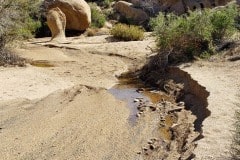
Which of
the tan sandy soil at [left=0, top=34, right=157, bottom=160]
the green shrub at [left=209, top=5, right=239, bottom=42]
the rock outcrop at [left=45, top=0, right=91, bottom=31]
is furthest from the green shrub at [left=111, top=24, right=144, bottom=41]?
the green shrub at [left=209, top=5, right=239, bottom=42]

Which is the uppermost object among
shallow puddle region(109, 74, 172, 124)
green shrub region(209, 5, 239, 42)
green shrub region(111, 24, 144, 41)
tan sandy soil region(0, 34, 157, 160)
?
green shrub region(209, 5, 239, 42)

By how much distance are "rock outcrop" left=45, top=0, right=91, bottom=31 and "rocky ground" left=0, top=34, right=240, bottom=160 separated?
6241 mm

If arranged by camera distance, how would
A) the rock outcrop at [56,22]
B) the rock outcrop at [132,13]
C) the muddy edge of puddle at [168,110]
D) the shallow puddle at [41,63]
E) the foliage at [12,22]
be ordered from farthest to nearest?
the rock outcrop at [132,13] < the rock outcrop at [56,22] < the shallow puddle at [41,63] < the foliage at [12,22] < the muddy edge of puddle at [168,110]

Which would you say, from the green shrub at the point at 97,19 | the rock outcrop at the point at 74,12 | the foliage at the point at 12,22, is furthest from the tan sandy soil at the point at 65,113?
the green shrub at the point at 97,19

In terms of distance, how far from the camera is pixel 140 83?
15.5 metres

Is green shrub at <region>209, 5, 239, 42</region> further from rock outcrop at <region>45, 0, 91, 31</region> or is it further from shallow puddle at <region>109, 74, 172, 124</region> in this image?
rock outcrop at <region>45, 0, 91, 31</region>

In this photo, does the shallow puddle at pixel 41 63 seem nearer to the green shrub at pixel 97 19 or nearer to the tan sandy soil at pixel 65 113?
the tan sandy soil at pixel 65 113

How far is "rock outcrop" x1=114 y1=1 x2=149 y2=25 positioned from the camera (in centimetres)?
2612

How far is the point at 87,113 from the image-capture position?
38.0 feet

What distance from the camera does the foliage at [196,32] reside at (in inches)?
627

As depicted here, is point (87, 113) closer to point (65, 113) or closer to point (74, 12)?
point (65, 113)

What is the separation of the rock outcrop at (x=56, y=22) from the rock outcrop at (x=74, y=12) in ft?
5.21

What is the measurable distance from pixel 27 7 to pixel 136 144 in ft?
33.6

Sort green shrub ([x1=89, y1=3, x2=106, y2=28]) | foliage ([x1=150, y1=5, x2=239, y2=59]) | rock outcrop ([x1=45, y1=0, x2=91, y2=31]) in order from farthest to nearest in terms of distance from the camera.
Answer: green shrub ([x1=89, y1=3, x2=106, y2=28]), rock outcrop ([x1=45, y1=0, x2=91, y2=31]), foliage ([x1=150, y1=5, x2=239, y2=59])
